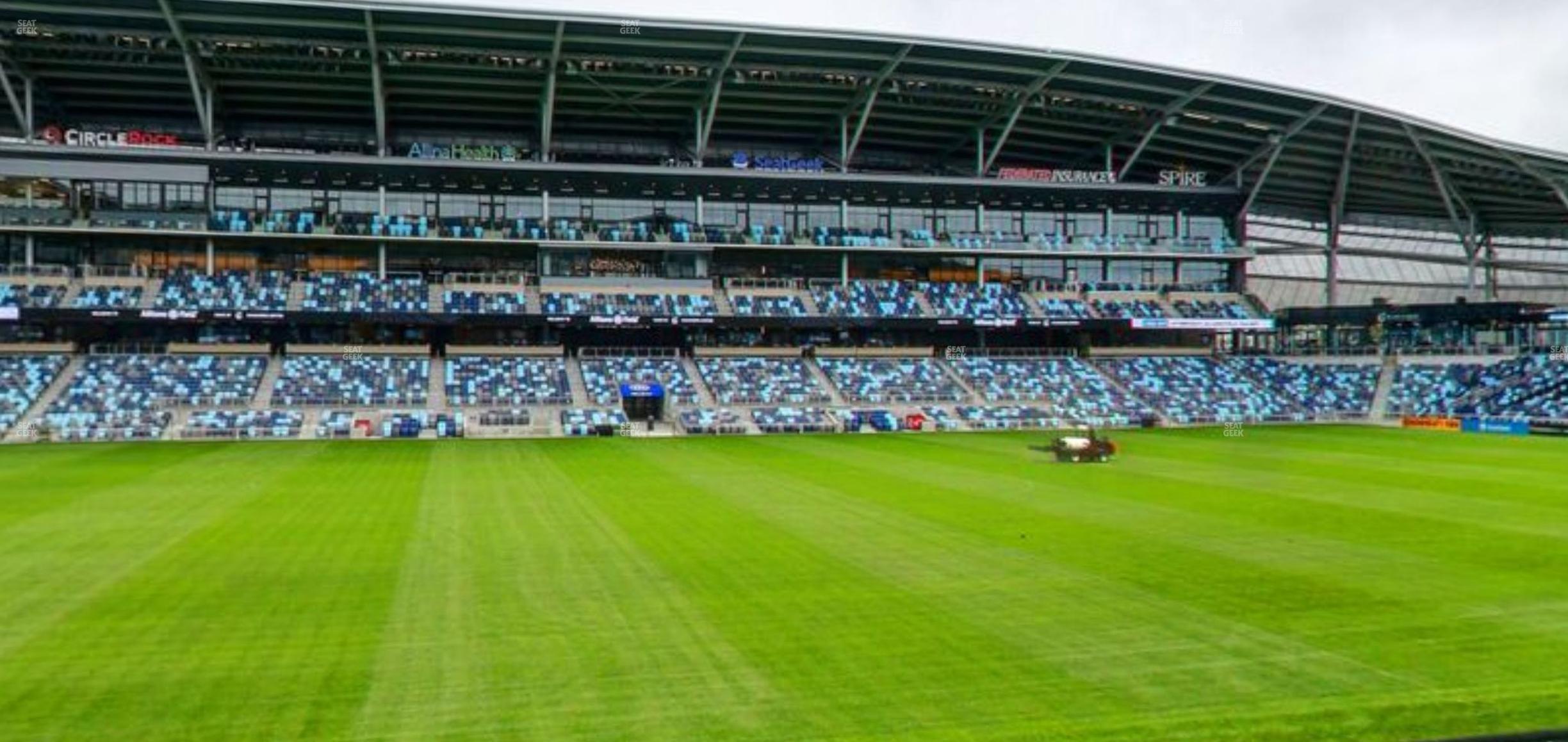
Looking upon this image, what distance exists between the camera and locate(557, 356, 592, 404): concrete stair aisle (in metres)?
67.7

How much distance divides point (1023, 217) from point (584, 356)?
33223 millimetres

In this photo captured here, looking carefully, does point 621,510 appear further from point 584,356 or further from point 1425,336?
point 1425,336

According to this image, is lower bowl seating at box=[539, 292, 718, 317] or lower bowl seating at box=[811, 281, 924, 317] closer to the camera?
lower bowl seating at box=[539, 292, 718, 317]

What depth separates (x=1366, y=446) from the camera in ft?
171

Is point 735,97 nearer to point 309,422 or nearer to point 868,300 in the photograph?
point 868,300

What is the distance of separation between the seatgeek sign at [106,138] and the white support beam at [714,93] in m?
31.3

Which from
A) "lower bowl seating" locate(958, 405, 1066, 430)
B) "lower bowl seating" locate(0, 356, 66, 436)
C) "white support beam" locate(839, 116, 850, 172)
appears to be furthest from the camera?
"white support beam" locate(839, 116, 850, 172)

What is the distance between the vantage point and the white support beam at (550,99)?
61438 mm

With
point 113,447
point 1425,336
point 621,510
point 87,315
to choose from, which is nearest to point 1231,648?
point 621,510

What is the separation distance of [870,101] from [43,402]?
1897 inches

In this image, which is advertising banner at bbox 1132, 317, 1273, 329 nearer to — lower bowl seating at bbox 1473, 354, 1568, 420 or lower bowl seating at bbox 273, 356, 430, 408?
lower bowl seating at bbox 1473, 354, 1568, 420

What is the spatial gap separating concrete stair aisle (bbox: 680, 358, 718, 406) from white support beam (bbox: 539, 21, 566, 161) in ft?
50.8

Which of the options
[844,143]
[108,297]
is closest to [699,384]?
[844,143]

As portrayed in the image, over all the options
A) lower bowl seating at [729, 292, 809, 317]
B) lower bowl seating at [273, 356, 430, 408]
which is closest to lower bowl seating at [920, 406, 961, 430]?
lower bowl seating at [729, 292, 809, 317]
